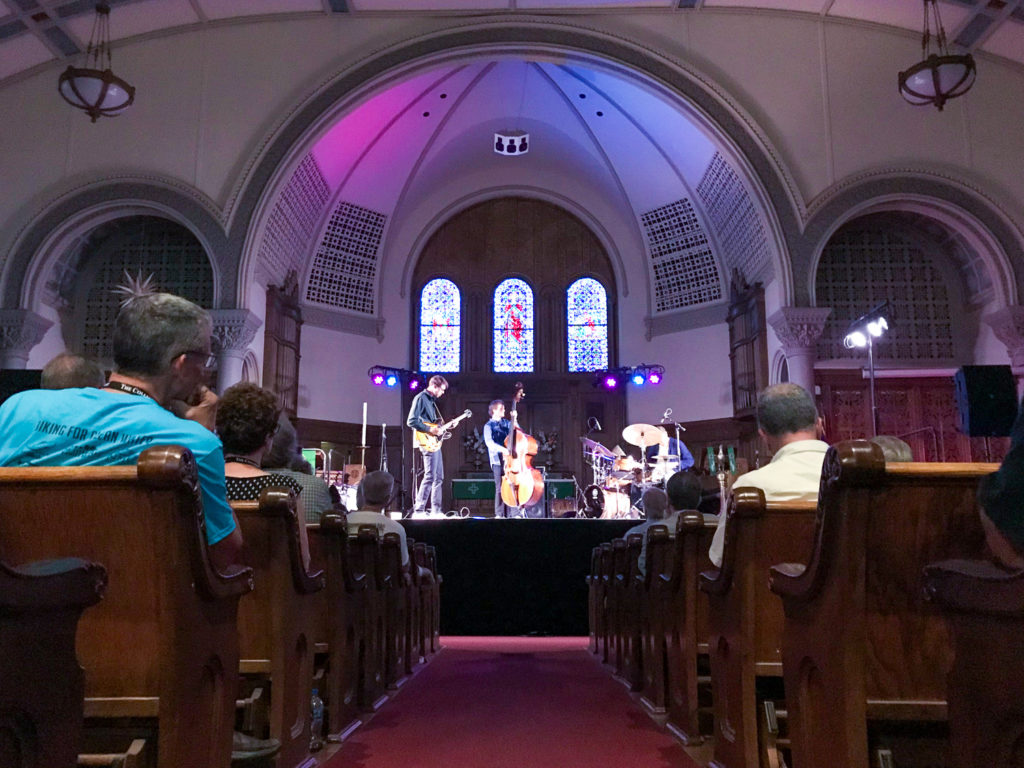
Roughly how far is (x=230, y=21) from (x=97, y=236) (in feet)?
13.2

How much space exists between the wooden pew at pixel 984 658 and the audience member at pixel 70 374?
3.33 m

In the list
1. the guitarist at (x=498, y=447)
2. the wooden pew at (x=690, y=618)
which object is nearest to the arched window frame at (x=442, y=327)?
the guitarist at (x=498, y=447)

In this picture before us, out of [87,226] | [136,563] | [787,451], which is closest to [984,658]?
[787,451]

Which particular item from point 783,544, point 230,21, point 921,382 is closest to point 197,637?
point 783,544

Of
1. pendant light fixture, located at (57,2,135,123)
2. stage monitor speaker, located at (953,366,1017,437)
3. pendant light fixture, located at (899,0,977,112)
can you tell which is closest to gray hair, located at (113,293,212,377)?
pendant light fixture, located at (57,2,135,123)

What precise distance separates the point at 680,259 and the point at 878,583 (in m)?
14.9

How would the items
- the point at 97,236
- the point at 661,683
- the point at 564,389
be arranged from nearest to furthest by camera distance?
the point at 661,683 → the point at 97,236 → the point at 564,389

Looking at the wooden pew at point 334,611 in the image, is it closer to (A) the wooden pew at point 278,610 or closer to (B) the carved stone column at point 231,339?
(A) the wooden pew at point 278,610

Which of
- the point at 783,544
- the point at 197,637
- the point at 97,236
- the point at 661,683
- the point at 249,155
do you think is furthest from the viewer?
the point at 97,236

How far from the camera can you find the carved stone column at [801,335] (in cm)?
1170

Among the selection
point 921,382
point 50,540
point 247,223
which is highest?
point 247,223

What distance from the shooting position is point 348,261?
53.1ft

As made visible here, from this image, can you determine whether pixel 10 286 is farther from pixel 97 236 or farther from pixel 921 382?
pixel 921 382

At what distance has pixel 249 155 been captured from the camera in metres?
12.0
